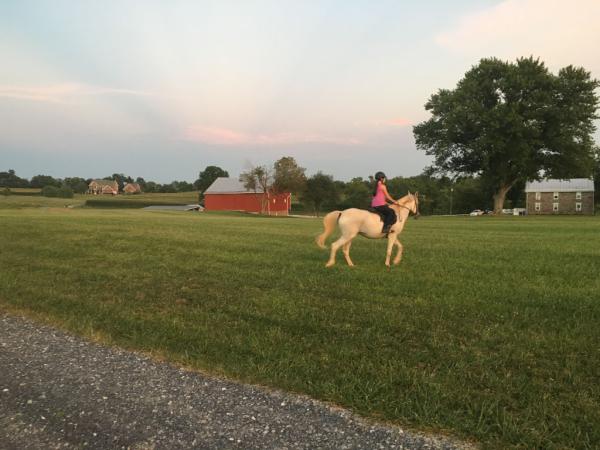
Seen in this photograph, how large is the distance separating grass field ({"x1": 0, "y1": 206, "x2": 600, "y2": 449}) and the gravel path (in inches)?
13.7

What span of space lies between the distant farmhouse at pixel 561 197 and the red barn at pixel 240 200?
2547 inches

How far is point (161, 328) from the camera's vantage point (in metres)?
7.31

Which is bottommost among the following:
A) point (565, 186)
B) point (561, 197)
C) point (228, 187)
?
point (561, 197)

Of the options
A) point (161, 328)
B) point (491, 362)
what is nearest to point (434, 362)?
point (491, 362)

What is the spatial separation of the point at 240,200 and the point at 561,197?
8126 cm

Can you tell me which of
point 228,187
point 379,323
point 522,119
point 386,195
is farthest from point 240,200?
point 379,323

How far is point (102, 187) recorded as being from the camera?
7205 inches

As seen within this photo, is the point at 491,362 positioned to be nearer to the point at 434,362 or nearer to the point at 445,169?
the point at 434,362

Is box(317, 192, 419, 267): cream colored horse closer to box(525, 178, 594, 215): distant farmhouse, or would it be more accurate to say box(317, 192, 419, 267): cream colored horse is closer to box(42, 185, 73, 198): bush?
box(525, 178, 594, 215): distant farmhouse

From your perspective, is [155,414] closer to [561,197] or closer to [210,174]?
[561,197]

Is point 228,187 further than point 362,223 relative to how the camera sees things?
Yes

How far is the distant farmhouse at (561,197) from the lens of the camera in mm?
104000

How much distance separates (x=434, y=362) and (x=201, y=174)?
15892 centimetres

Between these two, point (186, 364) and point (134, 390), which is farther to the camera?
point (186, 364)
